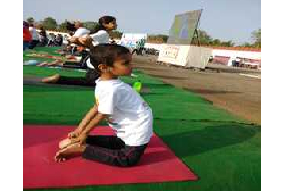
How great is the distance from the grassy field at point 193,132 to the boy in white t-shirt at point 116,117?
480mm

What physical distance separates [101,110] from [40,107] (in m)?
2.49

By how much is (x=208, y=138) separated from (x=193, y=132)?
0.27m

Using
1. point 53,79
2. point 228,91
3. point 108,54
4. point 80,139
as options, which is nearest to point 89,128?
point 80,139

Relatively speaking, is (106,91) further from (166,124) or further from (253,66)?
(253,66)

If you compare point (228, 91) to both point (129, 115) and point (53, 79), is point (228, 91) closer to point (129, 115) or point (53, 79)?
→ point (53, 79)

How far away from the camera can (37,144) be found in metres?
3.38

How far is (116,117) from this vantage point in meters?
3.03

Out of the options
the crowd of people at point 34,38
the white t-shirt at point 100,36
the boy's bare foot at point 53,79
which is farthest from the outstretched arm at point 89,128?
the crowd of people at point 34,38

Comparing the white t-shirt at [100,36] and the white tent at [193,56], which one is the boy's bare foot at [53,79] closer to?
the white t-shirt at [100,36]

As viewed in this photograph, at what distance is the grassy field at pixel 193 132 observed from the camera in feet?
9.32
